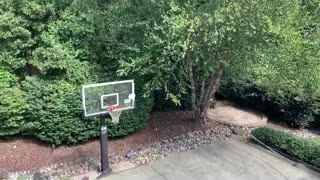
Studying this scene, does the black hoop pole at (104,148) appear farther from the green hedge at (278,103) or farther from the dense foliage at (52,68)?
the green hedge at (278,103)

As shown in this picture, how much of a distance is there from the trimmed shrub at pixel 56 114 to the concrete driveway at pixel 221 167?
120 cm

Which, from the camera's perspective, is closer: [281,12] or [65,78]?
[281,12]

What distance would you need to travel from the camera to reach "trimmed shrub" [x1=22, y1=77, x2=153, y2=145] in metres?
7.10

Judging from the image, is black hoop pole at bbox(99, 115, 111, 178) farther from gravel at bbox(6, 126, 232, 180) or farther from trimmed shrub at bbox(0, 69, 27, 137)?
trimmed shrub at bbox(0, 69, 27, 137)

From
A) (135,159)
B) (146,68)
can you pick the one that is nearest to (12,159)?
(135,159)

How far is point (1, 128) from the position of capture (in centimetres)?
739

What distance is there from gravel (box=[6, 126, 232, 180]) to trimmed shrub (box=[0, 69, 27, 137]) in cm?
113

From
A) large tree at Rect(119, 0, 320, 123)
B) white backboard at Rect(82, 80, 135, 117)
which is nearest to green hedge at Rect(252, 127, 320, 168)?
large tree at Rect(119, 0, 320, 123)

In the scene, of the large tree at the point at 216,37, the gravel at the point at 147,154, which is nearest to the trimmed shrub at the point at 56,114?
the gravel at the point at 147,154

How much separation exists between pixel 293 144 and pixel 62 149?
446cm

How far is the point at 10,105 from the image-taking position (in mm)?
7141

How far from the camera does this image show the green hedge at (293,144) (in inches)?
291

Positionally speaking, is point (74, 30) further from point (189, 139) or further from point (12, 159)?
point (189, 139)

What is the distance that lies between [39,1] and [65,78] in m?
1.57
